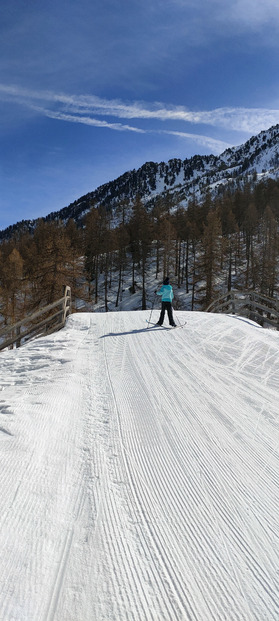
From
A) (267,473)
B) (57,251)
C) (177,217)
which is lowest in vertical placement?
(267,473)

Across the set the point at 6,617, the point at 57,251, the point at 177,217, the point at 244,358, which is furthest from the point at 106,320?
the point at 177,217

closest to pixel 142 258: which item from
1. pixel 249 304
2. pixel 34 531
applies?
pixel 249 304

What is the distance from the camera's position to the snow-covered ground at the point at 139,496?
185 centimetres

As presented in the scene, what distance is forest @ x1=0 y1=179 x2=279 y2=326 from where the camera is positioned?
24.1m

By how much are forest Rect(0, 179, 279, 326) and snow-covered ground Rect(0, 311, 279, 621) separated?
18177 millimetres

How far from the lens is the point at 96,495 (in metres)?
2.74

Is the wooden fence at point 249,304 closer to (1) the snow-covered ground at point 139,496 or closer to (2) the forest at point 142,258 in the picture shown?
(1) the snow-covered ground at point 139,496

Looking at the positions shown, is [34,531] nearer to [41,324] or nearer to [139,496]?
[139,496]

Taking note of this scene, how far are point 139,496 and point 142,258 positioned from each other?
35774mm

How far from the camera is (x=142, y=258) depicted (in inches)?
1481

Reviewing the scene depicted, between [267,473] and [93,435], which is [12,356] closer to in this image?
[93,435]

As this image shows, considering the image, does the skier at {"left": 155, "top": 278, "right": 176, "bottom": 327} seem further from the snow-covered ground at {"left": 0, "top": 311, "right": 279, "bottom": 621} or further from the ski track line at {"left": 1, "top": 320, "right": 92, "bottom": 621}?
the ski track line at {"left": 1, "top": 320, "right": 92, "bottom": 621}

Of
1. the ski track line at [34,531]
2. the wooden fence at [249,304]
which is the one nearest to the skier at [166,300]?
the wooden fence at [249,304]

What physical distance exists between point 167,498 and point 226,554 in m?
0.67
